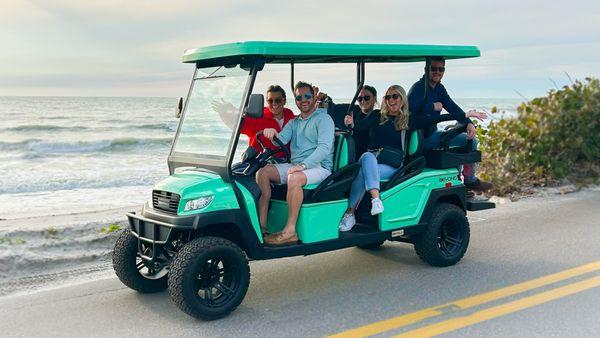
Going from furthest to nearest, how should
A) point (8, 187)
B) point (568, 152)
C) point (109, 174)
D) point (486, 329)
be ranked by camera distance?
point (109, 174) < point (8, 187) < point (568, 152) < point (486, 329)

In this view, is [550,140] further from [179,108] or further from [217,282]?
[217,282]

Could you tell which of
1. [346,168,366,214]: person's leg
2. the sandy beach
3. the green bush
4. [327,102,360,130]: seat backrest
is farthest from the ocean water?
[346,168,366,214]: person's leg

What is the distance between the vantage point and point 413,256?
6.25 metres

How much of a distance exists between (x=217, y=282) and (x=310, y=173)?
44.1 inches

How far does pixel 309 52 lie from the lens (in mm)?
4812

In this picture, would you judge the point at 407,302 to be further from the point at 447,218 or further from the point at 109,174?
the point at 109,174

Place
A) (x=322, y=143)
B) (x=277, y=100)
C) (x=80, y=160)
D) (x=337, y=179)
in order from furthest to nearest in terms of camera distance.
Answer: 1. (x=80, y=160)
2. (x=277, y=100)
3. (x=337, y=179)
4. (x=322, y=143)

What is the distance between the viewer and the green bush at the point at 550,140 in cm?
1007

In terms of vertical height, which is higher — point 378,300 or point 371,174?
point 371,174

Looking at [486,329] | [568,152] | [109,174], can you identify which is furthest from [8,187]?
[486,329]

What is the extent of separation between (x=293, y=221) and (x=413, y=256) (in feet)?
5.95

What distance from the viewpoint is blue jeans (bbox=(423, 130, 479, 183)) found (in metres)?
6.22

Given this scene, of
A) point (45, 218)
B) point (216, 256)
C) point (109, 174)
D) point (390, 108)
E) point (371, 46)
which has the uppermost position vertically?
point (371, 46)

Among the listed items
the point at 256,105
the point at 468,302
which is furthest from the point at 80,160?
the point at 468,302
